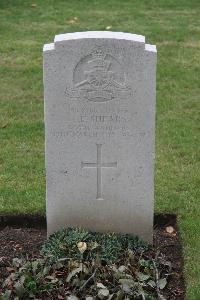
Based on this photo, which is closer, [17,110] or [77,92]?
[77,92]

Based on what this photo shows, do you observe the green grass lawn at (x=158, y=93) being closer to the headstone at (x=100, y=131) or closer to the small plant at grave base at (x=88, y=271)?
the small plant at grave base at (x=88, y=271)

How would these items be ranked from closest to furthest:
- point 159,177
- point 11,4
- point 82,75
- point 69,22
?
Result: point 82,75, point 159,177, point 69,22, point 11,4

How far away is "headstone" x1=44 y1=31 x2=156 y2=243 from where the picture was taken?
480cm

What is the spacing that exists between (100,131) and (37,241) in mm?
1113

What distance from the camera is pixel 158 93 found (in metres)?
8.67

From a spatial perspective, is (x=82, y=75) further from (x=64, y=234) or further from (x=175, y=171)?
(x=175, y=171)

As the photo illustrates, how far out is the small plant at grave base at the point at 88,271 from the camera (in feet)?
15.1

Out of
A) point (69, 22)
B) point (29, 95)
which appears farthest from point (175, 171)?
point (69, 22)

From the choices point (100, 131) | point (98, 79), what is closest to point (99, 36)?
point (98, 79)

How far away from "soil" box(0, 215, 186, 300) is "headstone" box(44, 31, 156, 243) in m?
0.19

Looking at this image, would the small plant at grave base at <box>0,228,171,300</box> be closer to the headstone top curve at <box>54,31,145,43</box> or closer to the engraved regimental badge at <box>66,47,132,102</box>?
the engraved regimental badge at <box>66,47,132,102</box>

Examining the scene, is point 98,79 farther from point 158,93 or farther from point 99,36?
point 158,93

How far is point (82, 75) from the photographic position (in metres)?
4.84

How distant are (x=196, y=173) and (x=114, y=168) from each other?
66.5 inches
